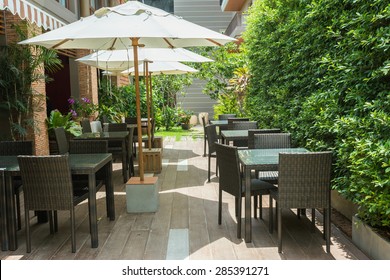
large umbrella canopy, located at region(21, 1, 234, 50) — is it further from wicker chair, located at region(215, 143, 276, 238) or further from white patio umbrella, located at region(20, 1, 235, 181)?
wicker chair, located at region(215, 143, 276, 238)

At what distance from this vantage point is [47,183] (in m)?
4.01

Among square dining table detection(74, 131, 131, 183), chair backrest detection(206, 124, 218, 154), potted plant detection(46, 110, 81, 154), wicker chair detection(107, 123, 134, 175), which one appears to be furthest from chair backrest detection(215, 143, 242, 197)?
potted plant detection(46, 110, 81, 154)

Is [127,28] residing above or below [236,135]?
above

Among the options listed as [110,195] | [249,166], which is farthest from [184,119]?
[249,166]

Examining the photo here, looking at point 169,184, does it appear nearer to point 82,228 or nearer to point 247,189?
point 82,228

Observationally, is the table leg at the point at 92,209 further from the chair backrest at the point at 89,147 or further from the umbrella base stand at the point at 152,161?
the umbrella base stand at the point at 152,161

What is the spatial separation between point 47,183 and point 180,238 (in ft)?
4.63

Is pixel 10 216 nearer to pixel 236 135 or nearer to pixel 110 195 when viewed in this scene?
pixel 110 195

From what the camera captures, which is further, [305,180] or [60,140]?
[60,140]

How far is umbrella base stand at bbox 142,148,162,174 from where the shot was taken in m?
8.08

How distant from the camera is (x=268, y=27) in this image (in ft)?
27.0

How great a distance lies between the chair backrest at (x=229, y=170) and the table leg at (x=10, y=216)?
2109mm

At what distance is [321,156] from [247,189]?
30.3 inches

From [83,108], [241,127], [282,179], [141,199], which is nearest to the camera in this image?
[282,179]
